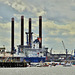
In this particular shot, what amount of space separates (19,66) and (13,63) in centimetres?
495

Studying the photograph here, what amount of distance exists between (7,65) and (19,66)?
9.05 metres

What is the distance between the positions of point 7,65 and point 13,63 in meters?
4.70

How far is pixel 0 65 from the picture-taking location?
194 meters

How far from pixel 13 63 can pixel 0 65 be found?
8.88 m

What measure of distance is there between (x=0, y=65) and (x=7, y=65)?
15.1 feet

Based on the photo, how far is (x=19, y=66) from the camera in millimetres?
199250

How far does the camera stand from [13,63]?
197125mm

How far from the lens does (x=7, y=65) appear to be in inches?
7657
